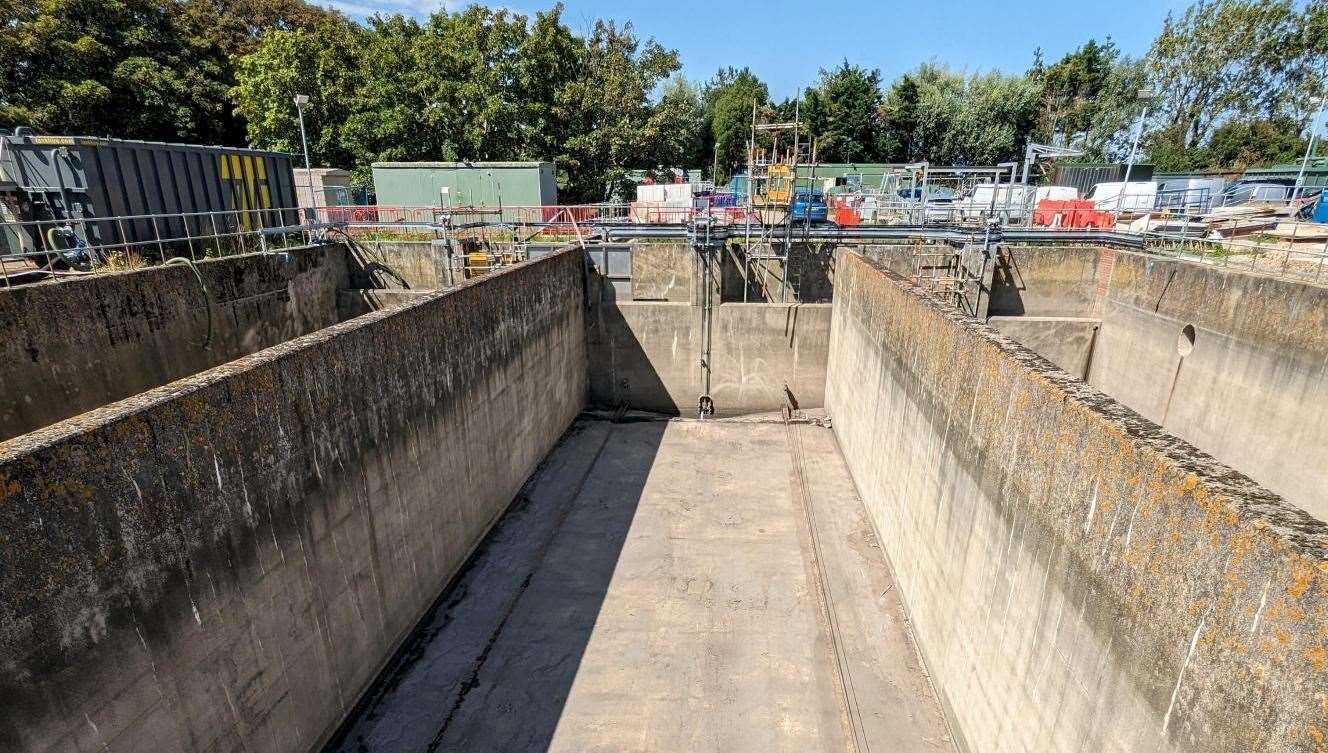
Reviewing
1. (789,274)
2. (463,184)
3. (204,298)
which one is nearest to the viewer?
(204,298)

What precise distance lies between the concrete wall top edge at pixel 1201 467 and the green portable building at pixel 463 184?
65.5 ft

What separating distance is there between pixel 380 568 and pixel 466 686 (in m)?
1.81

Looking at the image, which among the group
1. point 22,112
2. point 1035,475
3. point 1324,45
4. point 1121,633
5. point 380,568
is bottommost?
point 380,568

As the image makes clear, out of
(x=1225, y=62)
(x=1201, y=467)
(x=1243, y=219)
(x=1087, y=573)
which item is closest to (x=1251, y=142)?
(x=1225, y=62)

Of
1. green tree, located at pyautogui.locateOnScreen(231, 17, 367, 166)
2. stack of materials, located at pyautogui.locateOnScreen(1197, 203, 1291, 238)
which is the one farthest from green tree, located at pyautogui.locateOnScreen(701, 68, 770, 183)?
stack of materials, located at pyautogui.locateOnScreen(1197, 203, 1291, 238)

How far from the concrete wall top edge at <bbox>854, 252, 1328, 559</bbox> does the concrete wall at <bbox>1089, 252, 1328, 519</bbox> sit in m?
6.28

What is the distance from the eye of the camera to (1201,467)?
155 inches

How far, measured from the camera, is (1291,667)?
308cm

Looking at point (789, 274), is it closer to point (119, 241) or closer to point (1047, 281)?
point (1047, 281)

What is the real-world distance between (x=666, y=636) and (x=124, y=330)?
9.40 meters

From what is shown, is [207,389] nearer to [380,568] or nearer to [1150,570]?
[380,568]

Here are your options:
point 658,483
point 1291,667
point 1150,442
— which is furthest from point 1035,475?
point 658,483

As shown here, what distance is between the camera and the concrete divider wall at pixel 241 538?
4027 millimetres

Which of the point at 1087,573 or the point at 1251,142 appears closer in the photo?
the point at 1087,573
